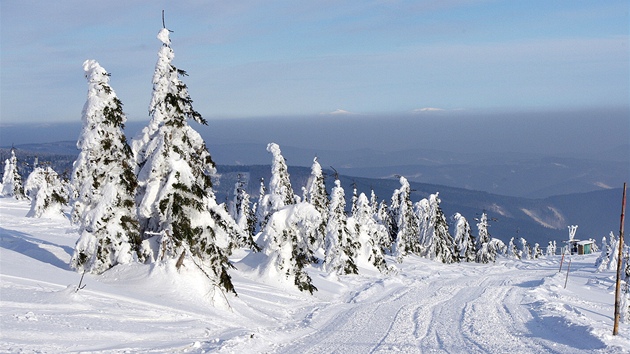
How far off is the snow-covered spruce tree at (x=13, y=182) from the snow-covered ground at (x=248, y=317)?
5519 centimetres

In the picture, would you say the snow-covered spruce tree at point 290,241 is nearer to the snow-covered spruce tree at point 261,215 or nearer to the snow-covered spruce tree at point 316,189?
the snow-covered spruce tree at point 261,215

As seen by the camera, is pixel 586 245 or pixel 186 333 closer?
pixel 186 333

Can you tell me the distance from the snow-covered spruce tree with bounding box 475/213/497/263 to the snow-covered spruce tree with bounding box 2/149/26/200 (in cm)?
6567

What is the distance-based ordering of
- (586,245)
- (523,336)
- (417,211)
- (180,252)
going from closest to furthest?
(523,336) < (180,252) < (417,211) < (586,245)

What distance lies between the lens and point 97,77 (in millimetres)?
20469

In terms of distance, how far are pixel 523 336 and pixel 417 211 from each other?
189 ft

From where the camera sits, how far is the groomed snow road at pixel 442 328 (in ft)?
55.1

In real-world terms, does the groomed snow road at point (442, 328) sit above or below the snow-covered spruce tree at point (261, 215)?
below

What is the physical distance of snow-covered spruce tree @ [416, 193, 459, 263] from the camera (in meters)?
75.6

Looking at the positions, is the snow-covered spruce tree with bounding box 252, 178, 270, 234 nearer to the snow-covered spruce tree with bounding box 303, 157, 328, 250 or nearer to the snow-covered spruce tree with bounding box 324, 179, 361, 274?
the snow-covered spruce tree with bounding box 303, 157, 328, 250

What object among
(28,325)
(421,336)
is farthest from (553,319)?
(28,325)

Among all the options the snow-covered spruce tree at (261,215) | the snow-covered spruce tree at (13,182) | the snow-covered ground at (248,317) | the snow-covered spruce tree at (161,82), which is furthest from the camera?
the snow-covered spruce tree at (13,182)

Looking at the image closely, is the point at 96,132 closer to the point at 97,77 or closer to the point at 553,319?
the point at 97,77

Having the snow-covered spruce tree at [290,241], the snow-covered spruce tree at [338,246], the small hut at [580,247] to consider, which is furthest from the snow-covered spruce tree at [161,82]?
the small hut at [580,247]
